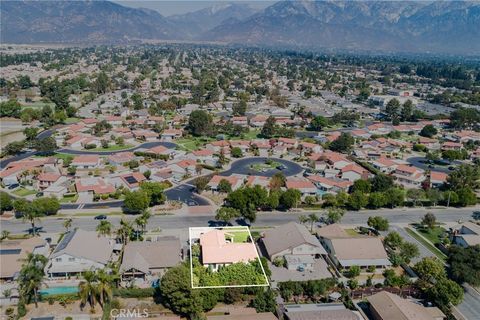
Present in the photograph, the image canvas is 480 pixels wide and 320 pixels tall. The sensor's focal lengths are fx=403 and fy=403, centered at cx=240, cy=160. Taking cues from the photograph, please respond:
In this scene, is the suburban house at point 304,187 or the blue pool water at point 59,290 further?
the suburban house at point 304,187

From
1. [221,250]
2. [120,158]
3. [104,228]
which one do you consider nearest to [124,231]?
[104,228]

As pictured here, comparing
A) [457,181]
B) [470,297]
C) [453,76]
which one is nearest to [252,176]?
[457,181]

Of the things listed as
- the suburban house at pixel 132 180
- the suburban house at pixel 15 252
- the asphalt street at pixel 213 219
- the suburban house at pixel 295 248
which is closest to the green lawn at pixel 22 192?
the asphalt street at pixel 213 219

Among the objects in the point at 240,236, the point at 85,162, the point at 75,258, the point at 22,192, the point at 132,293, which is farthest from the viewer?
the point at 85,162

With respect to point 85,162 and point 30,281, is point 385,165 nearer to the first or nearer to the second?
point 85,162

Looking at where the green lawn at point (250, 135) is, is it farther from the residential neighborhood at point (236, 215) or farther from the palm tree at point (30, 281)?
the palm tree at point (30, 281)

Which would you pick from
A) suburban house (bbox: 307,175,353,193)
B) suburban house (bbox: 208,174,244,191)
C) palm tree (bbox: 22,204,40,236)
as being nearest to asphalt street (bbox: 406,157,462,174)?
suburban house (bbox: 307,175,353,193)
